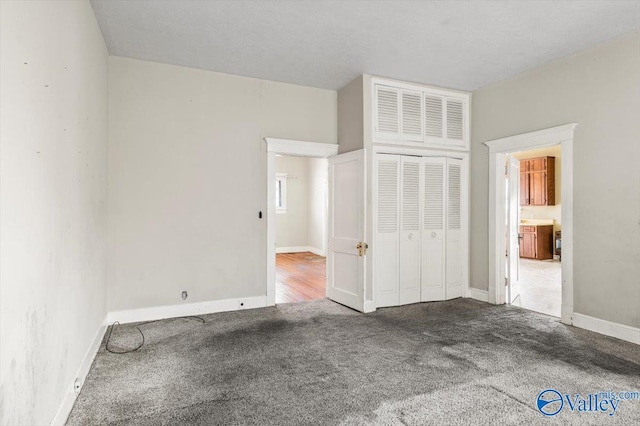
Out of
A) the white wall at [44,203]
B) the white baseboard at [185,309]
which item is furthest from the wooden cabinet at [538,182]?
the white wall at [44,203]

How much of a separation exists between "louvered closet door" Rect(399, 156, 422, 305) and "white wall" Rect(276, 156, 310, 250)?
240 inches

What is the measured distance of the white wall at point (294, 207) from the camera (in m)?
10.5

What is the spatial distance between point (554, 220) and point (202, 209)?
855 cm

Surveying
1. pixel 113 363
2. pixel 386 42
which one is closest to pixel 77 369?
pixel 113 363

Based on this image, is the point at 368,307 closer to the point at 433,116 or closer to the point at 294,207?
the point at 433,116

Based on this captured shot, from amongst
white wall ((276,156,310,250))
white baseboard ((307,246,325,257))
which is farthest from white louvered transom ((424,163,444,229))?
white wall ((276,156,310,250))

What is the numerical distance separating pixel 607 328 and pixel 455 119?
3.04 m

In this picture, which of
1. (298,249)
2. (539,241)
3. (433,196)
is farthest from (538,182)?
(298,249)

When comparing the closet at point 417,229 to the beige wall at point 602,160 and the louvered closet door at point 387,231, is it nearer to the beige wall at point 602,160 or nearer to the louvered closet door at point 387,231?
the louvered closet door at point 387,231

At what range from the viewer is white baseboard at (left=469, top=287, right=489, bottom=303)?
491 cm

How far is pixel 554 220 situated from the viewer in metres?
8.90

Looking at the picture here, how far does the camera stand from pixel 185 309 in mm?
4250

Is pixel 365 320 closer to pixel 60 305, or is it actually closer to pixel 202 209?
pixel 202 209

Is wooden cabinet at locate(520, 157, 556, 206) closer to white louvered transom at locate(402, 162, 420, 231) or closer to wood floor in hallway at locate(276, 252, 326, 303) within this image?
wood floor in hallway at locate(276, 252, 326, 303)
